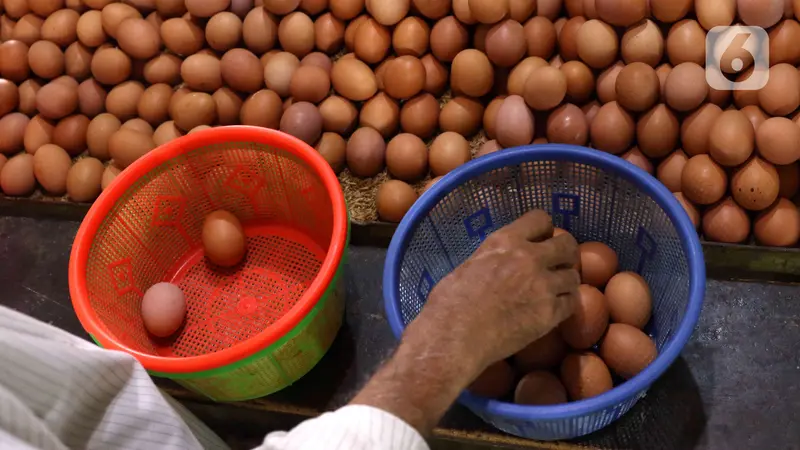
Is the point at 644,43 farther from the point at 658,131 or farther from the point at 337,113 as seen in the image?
the point at 337,113

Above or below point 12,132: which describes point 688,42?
above

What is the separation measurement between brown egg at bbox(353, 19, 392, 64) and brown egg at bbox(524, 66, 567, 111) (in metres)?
0.44

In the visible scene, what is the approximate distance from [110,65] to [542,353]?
149cm

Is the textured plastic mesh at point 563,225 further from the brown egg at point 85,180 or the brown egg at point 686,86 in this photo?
the brown egg at point 85,180

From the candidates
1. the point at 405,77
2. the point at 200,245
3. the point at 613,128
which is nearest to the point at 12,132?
the point at 200,245

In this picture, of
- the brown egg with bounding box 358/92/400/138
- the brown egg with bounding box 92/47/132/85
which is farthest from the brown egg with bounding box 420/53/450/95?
the brown egg with bounding box 92/47/132/85

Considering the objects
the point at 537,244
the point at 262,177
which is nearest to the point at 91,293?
the point at 262,177

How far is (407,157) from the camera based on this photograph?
1.66 m

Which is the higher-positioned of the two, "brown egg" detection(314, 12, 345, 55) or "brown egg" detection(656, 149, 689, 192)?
"brown egg" detection(314, 12, 345, 55)

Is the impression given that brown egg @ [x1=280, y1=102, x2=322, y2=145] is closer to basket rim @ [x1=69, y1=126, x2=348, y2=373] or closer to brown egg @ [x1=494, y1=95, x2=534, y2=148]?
basket rim @ [x1=69, y1=126, x2=348, y2=373]

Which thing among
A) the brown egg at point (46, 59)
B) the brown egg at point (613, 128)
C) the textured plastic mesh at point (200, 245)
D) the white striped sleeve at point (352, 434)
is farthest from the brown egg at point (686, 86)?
the brown egg at point (46, 59)

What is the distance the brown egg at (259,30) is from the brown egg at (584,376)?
1.20 meters

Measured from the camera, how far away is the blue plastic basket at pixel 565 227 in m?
1.08

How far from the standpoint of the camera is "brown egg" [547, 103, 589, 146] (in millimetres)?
1526
